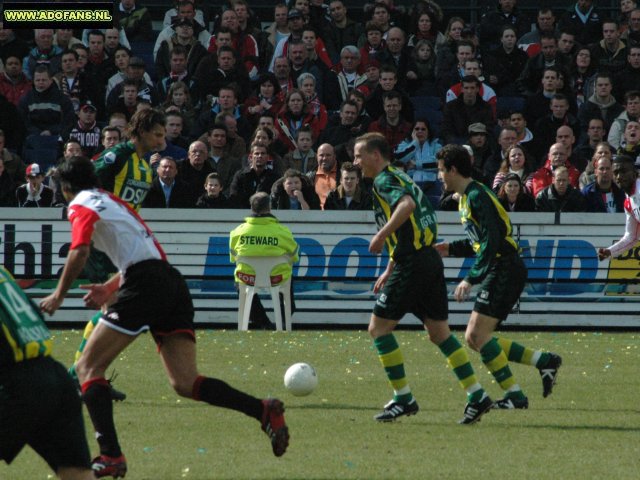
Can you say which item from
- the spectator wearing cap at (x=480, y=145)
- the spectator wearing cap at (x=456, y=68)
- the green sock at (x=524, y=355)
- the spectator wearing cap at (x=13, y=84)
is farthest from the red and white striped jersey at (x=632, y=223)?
the spectator wearing cap at (x=13, y=84)

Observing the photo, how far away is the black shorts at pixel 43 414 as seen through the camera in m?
5.48

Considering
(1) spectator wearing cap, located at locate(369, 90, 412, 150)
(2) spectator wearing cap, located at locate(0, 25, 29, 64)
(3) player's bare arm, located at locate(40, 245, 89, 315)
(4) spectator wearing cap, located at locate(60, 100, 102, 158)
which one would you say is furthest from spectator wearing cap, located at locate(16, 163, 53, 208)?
(3) player's bare arm, located at locate(40, 245, 89, 315)

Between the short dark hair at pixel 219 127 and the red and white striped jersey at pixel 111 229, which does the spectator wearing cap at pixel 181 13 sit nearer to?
the short dark hair at pixel 219 127

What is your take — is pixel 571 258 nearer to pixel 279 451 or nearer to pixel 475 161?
pixel 475 161

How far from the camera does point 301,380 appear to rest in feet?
35.4

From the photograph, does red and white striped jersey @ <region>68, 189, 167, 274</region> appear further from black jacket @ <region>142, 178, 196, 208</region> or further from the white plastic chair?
black jacket @ <region>142, 178, 196, 208</region>

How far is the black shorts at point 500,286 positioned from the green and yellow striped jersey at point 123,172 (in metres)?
2.97

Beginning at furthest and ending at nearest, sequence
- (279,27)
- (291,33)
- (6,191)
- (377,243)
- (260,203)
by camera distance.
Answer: (279,27) → (291,33) → (6,191) → (260,203) → (377,243)

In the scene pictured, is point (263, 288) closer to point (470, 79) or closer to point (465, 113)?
point (465, 113)

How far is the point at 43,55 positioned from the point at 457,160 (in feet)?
43.7

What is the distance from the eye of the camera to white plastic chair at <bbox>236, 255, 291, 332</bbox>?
693 inches

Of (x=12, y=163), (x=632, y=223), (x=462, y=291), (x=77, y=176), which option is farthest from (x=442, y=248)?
(x=12, y=163)

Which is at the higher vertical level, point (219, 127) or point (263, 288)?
point (219, 127)

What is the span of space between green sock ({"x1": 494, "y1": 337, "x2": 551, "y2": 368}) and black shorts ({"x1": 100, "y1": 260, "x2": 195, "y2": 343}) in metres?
3.95
